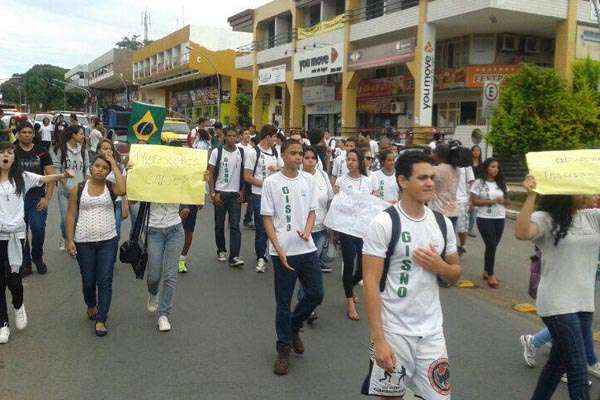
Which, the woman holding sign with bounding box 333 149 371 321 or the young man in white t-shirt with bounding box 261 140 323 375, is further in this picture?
the woman holding sign with bounding box 333 149 371 321

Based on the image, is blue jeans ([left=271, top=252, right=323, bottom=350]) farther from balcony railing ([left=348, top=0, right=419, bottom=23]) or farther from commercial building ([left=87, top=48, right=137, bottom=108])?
commercial building ([left=87, top=48, right=137, bottom=108])

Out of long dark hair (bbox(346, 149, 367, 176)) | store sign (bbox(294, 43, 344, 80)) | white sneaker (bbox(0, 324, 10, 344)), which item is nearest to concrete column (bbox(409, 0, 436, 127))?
store sign (bbox(294, 43, 344, 80))

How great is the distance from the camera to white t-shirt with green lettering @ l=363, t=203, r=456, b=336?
2979 millimetres

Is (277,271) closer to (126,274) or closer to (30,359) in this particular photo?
(30,359)

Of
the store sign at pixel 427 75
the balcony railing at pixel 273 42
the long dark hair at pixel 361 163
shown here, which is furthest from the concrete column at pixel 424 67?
the long dark hair at pixel 361 163

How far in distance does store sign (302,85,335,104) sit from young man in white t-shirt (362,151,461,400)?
3035 cm

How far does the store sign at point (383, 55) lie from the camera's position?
23.2m

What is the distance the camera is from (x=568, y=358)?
3473 millimetres

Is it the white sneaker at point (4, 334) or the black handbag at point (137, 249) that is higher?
the black handbag at point (137, 249)

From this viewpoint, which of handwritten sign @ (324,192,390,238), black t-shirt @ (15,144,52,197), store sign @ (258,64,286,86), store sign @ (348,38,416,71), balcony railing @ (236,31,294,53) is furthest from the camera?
balcony railing @ (236,31,294,53)

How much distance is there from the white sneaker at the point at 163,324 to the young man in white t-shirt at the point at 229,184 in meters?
2.63

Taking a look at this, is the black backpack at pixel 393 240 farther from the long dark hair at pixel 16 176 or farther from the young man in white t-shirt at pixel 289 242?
the long dark hair at pixel 16 176

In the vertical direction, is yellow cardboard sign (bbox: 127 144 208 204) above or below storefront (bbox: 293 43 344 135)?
below

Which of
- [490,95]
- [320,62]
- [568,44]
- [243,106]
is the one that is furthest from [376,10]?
[243,106]
